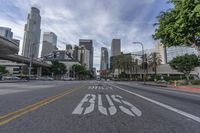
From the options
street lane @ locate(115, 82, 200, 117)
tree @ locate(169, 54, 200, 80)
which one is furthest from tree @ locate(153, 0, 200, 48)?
tree @ locate(169, 54, 200, 80)

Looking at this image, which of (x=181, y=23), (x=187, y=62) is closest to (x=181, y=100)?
(x=181, y=23)

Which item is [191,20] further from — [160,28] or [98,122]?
[98,122]

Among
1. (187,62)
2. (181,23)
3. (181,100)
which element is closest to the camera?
(181,100)

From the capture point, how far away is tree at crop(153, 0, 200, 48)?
1752 centimetres

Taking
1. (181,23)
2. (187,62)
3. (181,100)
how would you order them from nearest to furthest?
1. (181,100)
2. (181,23)
3. (187,62)

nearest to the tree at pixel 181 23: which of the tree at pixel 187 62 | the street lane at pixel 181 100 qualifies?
the street lane at pixel 181 100

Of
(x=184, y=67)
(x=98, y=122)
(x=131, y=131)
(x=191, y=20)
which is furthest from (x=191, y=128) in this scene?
(x=184, y=67)

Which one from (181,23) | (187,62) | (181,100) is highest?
(187,62)

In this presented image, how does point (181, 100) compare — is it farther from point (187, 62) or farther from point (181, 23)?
point (187, 62)

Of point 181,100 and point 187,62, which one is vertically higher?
point 187,62

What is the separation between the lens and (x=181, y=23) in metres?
19.1

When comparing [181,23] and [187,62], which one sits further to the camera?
[187,62]

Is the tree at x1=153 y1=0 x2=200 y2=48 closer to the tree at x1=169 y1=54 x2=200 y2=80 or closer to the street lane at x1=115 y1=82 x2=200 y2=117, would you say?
the street lane at x1=115 y1=82 x2=200 y2=117

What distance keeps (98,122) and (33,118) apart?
6.17 ft
